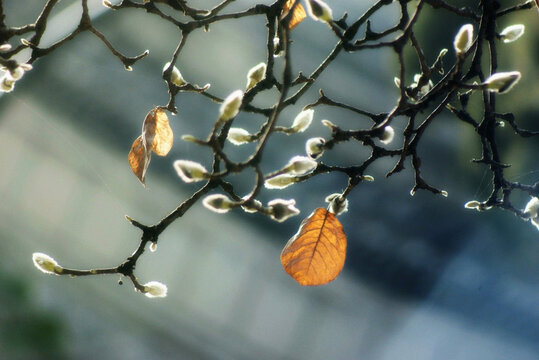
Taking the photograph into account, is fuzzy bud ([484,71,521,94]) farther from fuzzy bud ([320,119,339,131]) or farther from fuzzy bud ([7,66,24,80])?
fuzzy bud ([7,66,24,80])

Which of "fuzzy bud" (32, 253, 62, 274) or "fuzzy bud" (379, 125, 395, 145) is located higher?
"fuzzy bud" (379, 125, 395, 145)

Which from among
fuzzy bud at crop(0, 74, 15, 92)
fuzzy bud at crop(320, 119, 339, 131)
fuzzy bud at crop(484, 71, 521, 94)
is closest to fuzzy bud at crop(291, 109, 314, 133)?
fuzzy bud at crop(320, 119, 339, 131)

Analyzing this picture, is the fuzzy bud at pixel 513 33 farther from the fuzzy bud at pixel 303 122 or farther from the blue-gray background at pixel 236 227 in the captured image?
the blue-gray background at pixel 236 227

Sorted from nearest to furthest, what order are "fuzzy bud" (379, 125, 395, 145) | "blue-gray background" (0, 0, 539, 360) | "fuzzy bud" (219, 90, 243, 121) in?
"fuzzy bud" (219, 90, 243, 121)
"fuzzy bud" (379, 125, 395, 145)
"blue-gray background" (0, 0, 539, 360)

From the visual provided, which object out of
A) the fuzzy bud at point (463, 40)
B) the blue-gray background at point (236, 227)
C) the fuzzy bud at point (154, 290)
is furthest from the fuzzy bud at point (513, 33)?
the blue-gray background at point (236, 227)

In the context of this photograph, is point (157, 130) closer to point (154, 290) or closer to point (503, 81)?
point (154, 290)

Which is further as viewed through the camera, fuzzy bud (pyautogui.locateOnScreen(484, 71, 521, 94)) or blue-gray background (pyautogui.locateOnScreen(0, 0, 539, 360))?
blue-gray background (pyautogui.locateOnScreen(0, 0, 539, 360))

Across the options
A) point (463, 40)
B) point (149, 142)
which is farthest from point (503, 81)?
point (149, 142)

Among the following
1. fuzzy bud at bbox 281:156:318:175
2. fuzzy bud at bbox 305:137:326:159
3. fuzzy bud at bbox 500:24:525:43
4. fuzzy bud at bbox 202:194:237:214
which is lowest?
fuzzy bud at bbox 202:194:237:214

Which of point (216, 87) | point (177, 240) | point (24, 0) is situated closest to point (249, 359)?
point (177, 240)
